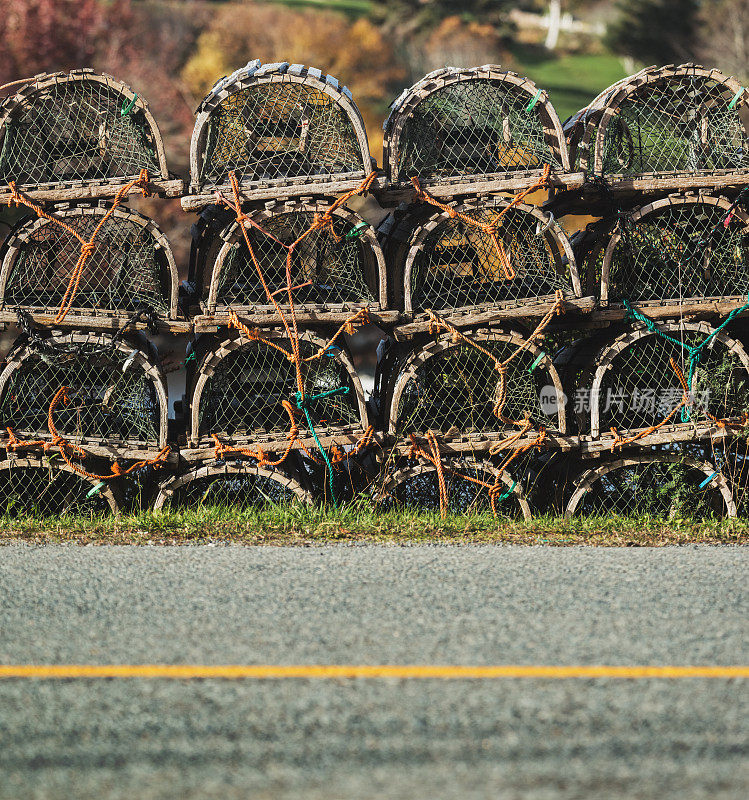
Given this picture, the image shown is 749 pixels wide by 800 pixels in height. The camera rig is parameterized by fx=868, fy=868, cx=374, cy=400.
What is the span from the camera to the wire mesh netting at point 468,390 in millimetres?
4973

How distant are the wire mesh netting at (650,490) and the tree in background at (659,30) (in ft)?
123

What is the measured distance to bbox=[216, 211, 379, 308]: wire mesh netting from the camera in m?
4.86

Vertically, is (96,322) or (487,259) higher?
(487,259)

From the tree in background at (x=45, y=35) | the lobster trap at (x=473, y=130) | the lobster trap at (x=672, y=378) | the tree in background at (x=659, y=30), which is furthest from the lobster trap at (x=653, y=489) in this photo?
the tree in background at (x=659, y=30)

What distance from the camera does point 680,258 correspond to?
205 inches

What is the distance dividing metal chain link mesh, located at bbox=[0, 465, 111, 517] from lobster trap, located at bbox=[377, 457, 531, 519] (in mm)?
1684

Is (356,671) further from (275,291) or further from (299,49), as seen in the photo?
(299,49)

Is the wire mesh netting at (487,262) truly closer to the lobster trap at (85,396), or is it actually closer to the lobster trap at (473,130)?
the lobster trap at (473,130)

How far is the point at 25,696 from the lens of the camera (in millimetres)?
2492

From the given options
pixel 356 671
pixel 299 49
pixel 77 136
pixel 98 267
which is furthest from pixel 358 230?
pixel 299 49

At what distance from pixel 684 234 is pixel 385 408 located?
206 centimetres

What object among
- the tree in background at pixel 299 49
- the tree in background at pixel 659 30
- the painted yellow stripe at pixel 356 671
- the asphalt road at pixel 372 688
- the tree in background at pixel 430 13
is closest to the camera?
the asphalt road at pixel 372 688

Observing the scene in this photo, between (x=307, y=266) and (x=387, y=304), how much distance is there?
2.04 feet

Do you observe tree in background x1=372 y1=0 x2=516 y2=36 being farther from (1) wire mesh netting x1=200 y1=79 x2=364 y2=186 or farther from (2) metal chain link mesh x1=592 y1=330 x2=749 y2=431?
(2) metal chain link mesh x1=592 y1=330 x2=749 y2=431
